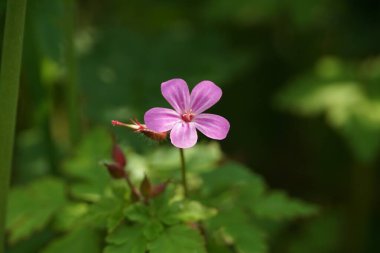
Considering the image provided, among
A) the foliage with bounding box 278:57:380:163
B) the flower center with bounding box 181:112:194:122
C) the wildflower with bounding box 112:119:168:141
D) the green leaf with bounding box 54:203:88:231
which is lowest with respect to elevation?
the green leaf with bounding box 54:203:88:231

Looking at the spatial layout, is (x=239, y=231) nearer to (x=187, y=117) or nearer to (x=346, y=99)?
(x=187, y=117)

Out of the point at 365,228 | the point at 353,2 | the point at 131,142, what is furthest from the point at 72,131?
the point at 353,2

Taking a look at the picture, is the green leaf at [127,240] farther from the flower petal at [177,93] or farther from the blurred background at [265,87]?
the blurred background at [265,87]

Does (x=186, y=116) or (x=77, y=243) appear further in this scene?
(x=77, y=243)

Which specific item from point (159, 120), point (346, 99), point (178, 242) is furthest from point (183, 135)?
point (346, 99)

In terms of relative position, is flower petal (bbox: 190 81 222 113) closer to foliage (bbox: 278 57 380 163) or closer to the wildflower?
the wildflower

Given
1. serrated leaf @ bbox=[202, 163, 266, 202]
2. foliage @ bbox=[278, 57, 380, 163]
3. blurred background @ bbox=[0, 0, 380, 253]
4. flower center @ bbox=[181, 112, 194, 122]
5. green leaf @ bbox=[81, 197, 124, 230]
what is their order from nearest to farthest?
1. flower center @ bbox=[181, 112, 194, 122]
2. green leaf @ bbox=[81, 197, 124, 230]
3. serrated leaf @ bbox=[202, 163, 266, 202]
4. foliage @ bbox=[278, 57, 380, 163]
5. blurred background @ bbox=[0, 0, 380, 253]

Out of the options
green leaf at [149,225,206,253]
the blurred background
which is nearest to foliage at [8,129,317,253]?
green leaf at [149,225,206,253]

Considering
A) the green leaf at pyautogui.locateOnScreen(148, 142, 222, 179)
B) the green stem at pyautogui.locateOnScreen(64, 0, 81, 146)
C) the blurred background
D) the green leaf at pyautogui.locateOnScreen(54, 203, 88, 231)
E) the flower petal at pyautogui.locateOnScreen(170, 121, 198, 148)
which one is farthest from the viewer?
the blurred background
